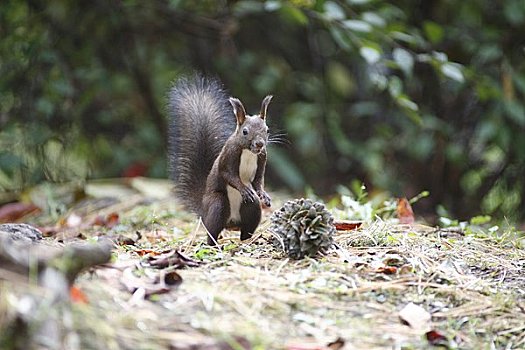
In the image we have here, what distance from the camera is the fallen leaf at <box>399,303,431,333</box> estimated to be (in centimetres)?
204

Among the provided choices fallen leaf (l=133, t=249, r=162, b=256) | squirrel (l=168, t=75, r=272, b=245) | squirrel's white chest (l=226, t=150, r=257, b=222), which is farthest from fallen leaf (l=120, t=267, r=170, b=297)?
squirrel's white chest (l=226, t=150, r=257, b=222)

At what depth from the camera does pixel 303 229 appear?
248 centimetres

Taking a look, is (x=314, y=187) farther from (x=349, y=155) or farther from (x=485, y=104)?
(x=485, y=104)

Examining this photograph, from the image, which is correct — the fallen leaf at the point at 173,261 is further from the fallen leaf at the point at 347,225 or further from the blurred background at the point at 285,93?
the blurred background at the point at 285,93

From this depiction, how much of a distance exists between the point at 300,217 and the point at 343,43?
1647 millimetres

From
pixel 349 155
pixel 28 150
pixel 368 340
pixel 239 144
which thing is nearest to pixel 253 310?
pixel 368 340

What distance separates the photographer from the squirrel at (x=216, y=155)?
9.24ft

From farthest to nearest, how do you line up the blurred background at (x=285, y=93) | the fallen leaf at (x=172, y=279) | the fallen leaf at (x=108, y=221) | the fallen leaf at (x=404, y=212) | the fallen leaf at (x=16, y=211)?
the blurred background at (x=285, y=93), the fallen leaf at (x=16, y=211), the fallen leaf at (x=108, y=221), the fallen leaf at (x=404, y=212), the fallen leaf at (x=172, y=279)

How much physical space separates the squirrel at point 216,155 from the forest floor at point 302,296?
0.13m

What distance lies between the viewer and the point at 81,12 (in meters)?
5.45

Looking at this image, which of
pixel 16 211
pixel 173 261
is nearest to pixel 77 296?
pixel 173 261

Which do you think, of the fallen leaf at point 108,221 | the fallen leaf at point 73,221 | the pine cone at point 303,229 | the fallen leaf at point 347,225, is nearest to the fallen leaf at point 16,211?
the fallen leaf at point 73,221

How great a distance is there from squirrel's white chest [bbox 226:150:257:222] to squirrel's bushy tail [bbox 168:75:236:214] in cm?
25

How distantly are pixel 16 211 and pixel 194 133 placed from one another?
5.24ft
